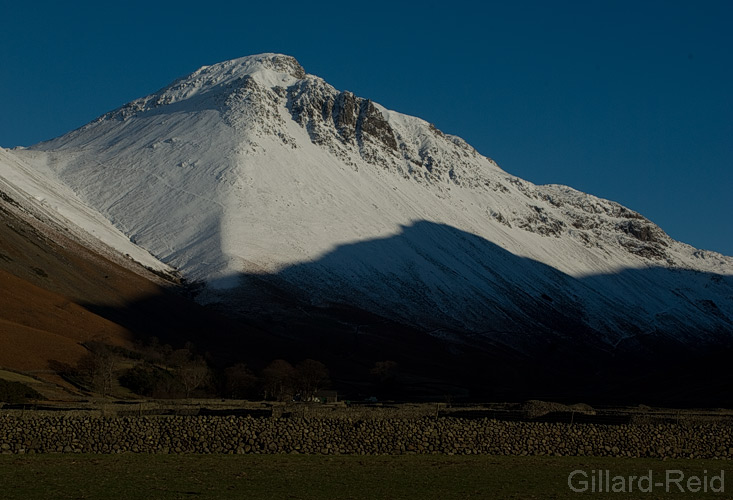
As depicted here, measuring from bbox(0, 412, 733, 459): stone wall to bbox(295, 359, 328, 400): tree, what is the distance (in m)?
57.5

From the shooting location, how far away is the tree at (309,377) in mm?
100500

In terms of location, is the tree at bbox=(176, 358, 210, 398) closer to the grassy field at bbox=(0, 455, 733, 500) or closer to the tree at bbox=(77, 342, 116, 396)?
the tree at bbox=(77, 342, 116, 396)

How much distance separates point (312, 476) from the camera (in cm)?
3288

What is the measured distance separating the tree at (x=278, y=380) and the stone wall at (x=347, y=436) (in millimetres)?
49971

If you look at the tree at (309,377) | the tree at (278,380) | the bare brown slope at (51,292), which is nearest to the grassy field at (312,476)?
the bare brown slope at (51,292)

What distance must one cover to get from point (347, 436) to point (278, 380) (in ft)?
199

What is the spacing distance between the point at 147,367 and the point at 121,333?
31.4m

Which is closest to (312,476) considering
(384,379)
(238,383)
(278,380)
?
(238,383)

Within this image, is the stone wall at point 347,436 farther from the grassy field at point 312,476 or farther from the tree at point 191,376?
the tree at point 191,376

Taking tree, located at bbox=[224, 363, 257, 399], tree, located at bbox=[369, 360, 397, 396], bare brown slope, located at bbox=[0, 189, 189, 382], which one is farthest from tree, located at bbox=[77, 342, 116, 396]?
tree, located at bbox=[369, 360, 397, 396]

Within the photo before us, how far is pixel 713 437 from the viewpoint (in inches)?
1645

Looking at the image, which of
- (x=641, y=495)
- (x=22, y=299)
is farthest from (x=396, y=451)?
(x=22, y=299)

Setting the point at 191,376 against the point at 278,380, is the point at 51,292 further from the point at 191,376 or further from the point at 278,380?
the point at 191,376

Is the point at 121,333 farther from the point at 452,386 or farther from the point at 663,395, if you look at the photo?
the point at 663,395
